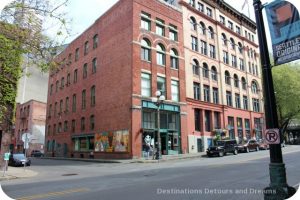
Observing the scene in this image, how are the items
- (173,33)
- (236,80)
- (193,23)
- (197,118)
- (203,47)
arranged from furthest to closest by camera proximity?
(236,80) < (203,47) < (193,23) < (197,118) < (173,33)

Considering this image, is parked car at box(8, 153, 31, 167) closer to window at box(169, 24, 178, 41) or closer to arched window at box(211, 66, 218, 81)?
window at box(169, 24, 178, 41)

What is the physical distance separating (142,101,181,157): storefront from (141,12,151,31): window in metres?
9.20

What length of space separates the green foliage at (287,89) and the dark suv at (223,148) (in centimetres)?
2168

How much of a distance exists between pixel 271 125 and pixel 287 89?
45762 mm

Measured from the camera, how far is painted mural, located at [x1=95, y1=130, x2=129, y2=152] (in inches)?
1189

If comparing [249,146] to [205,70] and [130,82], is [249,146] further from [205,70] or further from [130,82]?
[130,82]

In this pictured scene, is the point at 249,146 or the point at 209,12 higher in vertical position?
the point at 209,12

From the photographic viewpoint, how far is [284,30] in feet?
22.9

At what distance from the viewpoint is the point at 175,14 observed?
37906 millimetres

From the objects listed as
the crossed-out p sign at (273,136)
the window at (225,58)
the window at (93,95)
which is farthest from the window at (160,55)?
the crossed-out p sign at (273,136)

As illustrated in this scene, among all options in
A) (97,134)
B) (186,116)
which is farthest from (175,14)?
(97,134)

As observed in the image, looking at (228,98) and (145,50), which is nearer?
(145,50)

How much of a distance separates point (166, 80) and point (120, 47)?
665 centimetres

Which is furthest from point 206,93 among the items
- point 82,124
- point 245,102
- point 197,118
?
point 82,124
